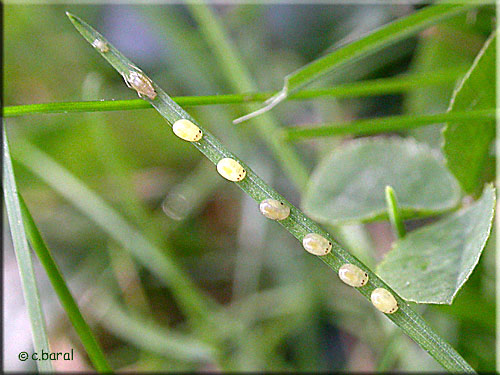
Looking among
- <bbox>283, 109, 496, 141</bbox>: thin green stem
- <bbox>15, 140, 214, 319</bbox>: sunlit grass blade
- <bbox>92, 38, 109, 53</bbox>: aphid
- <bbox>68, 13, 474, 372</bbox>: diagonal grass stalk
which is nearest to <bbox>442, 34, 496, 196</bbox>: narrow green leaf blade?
<bbox>283, 109, 496, 141</bbox>: thin green stem

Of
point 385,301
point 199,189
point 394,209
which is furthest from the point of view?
point 199,189

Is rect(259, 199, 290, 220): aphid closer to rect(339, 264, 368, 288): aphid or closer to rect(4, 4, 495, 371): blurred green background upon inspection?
rect(339, 264, 368, 288): aphid

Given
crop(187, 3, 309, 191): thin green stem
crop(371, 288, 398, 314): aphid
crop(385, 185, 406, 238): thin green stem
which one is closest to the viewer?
crop(371, 288, 398, 314): aphid

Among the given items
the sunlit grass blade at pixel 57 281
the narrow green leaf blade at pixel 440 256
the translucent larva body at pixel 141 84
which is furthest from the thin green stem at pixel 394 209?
the sunlit grass blade at pixel 57 281

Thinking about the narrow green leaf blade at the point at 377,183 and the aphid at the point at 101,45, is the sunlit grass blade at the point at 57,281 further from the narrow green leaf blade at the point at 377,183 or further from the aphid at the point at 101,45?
the narrow green leaf blade at the point at 377,183

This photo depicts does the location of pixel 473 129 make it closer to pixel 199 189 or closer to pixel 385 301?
pixel 385 301

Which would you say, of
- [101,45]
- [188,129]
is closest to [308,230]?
[188,129]
